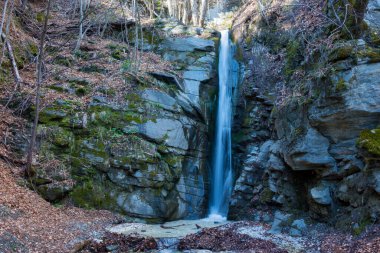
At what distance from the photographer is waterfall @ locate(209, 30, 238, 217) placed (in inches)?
480

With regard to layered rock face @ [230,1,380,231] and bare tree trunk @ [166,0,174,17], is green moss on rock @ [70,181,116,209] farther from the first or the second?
bare tree trunk @ [166,0,174,17]

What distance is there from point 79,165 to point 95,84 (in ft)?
11.1

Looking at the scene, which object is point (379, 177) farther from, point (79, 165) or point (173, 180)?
point (79, 165)

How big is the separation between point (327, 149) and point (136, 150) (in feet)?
17.7

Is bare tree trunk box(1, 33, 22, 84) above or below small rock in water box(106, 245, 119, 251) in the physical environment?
above

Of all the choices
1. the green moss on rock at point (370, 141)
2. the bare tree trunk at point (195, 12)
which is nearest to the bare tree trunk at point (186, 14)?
the bare tree trunk at point (195, 12)

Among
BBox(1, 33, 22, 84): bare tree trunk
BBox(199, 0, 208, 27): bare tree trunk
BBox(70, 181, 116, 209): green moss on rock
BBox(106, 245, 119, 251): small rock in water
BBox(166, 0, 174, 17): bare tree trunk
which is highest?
BBox(166, 0, 174, 17): bare tree trunk

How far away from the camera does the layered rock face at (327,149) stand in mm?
7492

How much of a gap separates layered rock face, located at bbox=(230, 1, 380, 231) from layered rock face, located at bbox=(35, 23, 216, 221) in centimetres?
182

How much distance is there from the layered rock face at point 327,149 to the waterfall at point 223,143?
121 cm

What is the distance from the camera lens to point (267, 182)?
408 inches

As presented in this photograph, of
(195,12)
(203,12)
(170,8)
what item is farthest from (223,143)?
(170,8)

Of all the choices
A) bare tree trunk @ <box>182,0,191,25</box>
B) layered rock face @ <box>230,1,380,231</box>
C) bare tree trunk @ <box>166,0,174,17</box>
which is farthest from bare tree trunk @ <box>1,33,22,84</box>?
bare tree trunk @ <box>166,0,174,17</box>

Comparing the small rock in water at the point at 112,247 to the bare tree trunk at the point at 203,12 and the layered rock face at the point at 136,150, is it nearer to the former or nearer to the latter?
the layered rock face at the point at 136,150
